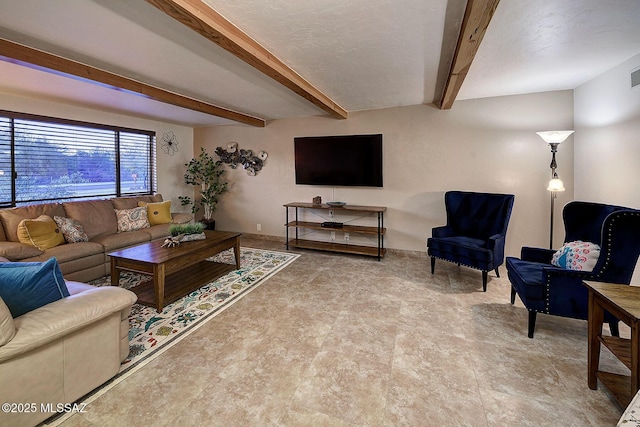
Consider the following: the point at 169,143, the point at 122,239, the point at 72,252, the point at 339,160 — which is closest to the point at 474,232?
the point at 339,160

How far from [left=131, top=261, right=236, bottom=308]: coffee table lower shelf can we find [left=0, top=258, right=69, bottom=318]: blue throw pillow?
119cm

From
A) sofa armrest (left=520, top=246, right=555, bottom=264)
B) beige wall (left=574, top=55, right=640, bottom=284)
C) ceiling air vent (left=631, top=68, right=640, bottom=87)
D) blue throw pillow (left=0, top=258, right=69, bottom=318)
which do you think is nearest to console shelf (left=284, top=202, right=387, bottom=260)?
sofa armrest (left=520, top=246, right=555, bottom=264)

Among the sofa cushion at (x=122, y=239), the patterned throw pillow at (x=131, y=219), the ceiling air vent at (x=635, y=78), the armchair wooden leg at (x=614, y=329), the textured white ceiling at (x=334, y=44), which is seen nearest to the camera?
the textured white ceiling at (x=334, y=44)

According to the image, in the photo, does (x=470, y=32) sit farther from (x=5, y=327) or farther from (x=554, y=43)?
(x=5, y=327)

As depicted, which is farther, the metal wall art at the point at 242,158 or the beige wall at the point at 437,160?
the metal wall art at the point at 242,158

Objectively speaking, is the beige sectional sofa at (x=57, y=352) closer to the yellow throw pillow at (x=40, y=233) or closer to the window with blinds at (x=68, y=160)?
the yellow throw pillow at (x=40, y=233)

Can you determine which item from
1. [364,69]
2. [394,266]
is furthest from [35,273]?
[394,266]

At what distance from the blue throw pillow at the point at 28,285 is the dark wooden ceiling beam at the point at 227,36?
5.22 ft

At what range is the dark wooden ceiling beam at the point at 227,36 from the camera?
162cm

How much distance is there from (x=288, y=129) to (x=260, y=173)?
1028mm

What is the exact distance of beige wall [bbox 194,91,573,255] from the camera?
366 centimetres

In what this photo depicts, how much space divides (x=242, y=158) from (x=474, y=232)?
4.29 meters

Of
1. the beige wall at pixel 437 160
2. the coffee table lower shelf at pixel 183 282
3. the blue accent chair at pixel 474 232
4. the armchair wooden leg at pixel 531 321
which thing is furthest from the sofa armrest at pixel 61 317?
the beige wall at pixel 437 160

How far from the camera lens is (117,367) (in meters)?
1.76
